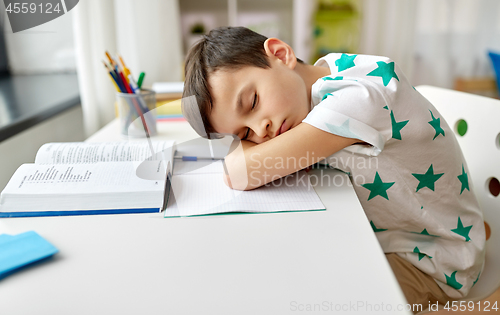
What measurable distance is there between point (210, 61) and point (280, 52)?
0.15 metres

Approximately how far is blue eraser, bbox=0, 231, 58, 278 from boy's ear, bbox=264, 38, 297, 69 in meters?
0.52

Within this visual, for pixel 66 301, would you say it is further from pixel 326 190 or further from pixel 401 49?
pixel 401 49

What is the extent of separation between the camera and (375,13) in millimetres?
2199

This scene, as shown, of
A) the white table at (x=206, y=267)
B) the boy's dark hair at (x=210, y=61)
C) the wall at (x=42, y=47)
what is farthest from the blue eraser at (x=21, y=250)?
the wall at (x=42, y=47)

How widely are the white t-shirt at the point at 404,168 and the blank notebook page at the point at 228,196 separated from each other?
101 millimetres

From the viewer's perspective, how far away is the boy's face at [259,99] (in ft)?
2.36

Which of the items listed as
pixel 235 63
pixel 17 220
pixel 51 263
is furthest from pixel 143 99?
pixel 51 263

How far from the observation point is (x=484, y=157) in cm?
80

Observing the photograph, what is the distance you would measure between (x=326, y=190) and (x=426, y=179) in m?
0.21

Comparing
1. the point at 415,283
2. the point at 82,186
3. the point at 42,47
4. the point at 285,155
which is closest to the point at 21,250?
the point at 82,186

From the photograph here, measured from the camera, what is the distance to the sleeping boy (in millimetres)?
661

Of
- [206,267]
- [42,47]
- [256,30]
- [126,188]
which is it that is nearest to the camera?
[206,267]

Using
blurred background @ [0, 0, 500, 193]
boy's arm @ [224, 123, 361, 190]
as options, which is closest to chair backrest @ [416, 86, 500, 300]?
boy's arm @ [224, 123, 361, 190]

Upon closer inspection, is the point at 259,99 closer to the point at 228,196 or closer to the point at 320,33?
the point at 228,196
